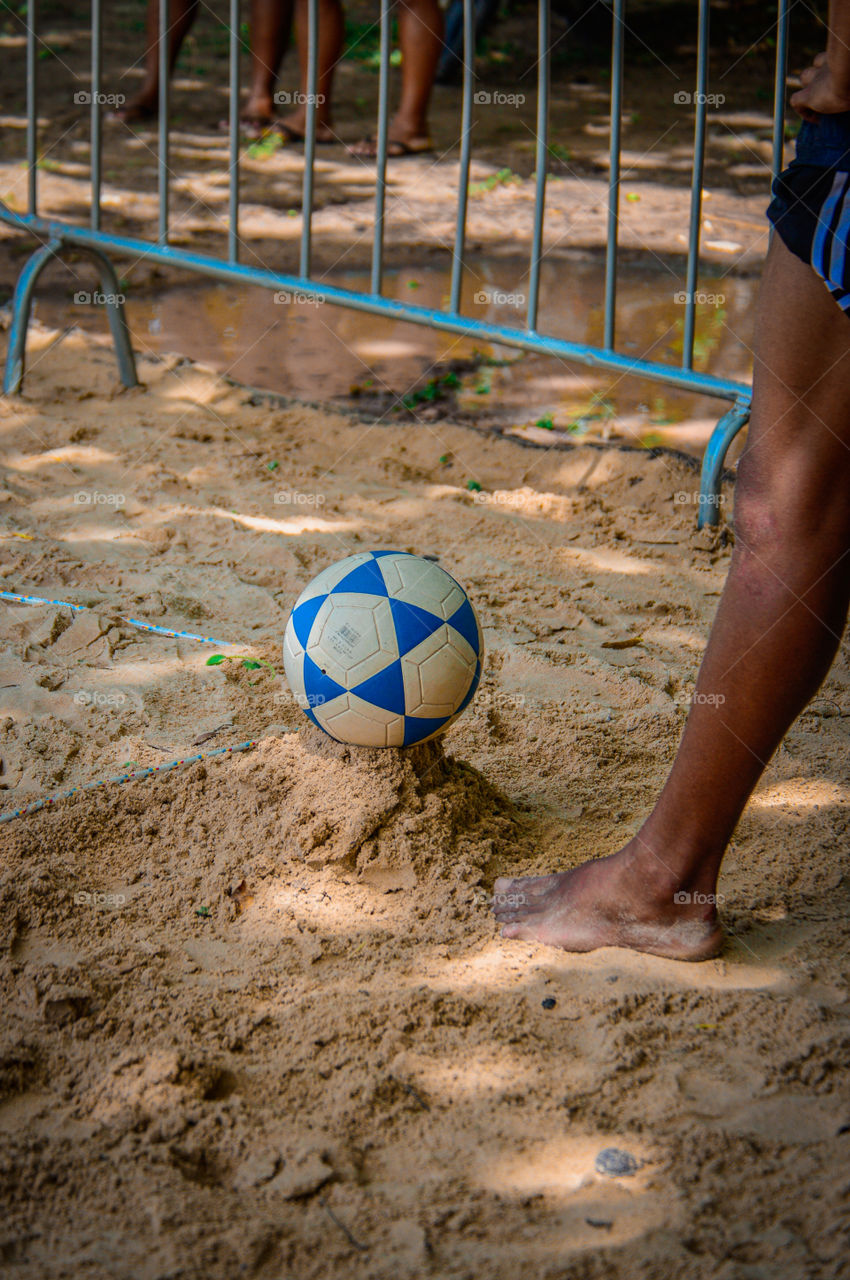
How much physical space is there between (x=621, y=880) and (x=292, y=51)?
1241 centimetres

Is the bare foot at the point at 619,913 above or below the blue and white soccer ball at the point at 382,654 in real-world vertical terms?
below

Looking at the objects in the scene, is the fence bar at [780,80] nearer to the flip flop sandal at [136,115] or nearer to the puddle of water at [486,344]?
the puddle of water at [486,344]

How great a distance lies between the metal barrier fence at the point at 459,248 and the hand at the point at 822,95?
166 centimetres

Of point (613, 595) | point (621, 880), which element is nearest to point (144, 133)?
point (613, 595)

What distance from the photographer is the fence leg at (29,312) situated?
4441 mm

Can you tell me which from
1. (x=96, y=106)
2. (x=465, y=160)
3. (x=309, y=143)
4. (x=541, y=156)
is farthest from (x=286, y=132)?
(x=541, y=156)

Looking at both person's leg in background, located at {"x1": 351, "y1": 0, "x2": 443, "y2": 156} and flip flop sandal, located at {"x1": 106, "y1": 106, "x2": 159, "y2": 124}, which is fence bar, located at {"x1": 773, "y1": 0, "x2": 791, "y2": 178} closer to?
person's leg in background, located at {"x1": 351, "y1": 0, "x2": 443, "y2": 156}

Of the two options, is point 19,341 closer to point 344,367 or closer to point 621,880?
point 344,367

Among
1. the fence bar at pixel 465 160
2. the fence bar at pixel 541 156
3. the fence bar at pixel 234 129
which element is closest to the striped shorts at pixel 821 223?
the fence bar at pixel 541 156

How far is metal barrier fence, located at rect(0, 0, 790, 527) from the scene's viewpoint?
3461 millimetres

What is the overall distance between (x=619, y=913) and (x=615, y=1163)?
518 millimetres

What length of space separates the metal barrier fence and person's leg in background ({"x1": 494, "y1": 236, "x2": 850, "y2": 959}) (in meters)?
1.84

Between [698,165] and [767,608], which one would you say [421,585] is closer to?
[767,608]

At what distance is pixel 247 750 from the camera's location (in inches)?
101
